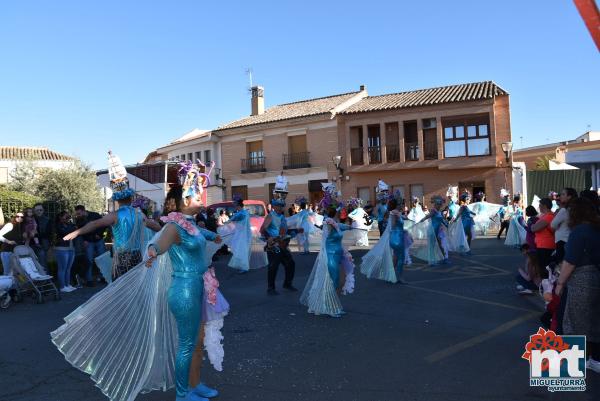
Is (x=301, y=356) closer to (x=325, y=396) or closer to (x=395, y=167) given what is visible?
(x=325, y=396)

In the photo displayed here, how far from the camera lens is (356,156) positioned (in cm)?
2995

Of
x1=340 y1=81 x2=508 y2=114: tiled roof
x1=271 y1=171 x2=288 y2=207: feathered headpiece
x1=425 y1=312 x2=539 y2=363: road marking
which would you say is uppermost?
x1=340 y1=81 x2=508 y2=114: tiled roof

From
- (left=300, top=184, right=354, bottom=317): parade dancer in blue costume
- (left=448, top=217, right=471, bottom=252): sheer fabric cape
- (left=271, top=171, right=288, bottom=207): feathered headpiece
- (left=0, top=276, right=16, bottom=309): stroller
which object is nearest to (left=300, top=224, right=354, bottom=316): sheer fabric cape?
(left=300, top=184, right=354, bottom=317): parade dancer in blue costume

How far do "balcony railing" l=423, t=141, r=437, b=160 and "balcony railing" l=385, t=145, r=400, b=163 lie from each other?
1.62m

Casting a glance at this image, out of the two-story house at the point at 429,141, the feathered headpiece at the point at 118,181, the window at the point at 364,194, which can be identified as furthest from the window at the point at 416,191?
the feathered headpiece at the point at 118,181

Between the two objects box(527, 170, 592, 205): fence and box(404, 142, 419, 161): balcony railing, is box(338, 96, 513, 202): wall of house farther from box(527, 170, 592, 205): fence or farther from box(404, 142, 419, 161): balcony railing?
box(527, 170, 592, 205): fence

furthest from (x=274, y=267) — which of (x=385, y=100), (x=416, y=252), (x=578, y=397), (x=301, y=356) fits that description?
(x=385, y=100)

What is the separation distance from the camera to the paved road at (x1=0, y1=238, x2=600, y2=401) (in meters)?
4.30

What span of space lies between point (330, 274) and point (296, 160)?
24592 mm

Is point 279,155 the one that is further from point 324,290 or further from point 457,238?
point 324,290

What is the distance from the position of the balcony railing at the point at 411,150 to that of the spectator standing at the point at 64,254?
21511 millimetres

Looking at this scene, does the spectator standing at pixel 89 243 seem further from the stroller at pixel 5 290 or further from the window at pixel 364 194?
the window at pixel 364 194

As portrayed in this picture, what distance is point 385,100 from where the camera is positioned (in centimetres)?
3075

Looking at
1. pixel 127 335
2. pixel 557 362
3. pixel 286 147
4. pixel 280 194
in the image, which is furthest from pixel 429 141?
pixel 127 335
